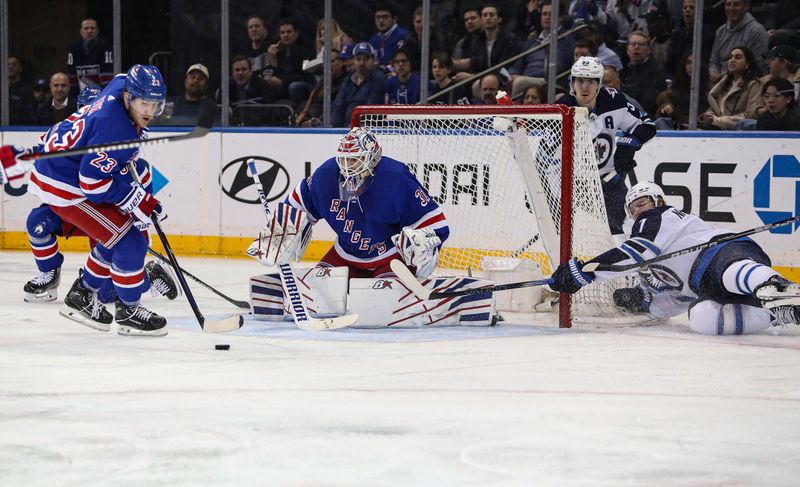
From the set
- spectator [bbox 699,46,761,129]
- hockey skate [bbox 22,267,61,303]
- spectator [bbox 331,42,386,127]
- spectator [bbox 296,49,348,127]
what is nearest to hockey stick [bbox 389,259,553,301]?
hockey skate [bbox 22,267,61,303]

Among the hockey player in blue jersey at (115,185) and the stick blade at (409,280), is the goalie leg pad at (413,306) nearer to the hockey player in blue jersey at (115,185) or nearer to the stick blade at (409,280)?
the stick blade at (409,280)

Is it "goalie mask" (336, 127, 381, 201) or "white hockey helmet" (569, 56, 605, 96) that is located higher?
"white hockey helmet" (569, 56, 605, 96)

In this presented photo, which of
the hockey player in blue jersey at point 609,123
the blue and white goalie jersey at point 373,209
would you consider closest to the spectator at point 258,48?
the hockey player in blue jersey at point 609,123

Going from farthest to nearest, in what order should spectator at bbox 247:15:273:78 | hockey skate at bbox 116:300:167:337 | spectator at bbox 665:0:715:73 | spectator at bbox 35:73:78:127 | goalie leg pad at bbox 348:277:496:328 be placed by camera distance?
spectator at bbox 35:73:78:127 < spectator at bbox 247:15:273:78 < spectator at bbox 665:0:715:73 < goalie leg pad at bbox 348:277:496:328 < hockey skate at bbox 116:300:167:337

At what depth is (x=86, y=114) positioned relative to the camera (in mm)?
4223

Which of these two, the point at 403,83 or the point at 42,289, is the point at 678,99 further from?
the point at 42,289

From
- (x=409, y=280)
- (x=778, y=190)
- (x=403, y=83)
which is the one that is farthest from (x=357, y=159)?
(x=403, y=83)

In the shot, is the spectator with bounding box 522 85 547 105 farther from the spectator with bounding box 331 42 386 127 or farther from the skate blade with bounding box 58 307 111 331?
the skate blade with bounding box 58 307 111 331

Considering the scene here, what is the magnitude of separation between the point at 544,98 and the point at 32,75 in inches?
152

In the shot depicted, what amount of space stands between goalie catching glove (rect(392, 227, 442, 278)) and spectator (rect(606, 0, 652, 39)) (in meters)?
2.80

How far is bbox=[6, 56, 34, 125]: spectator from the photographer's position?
7.89 m

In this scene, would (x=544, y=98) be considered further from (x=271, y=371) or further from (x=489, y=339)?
(x=271, y=371)

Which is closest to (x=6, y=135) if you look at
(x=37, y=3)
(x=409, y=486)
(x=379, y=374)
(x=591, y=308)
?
(x=37, y=3)

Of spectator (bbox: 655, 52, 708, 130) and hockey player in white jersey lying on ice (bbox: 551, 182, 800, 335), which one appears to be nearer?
hockey player in white jersey lying on ice (bbox: 551, 182, 800, 335)
